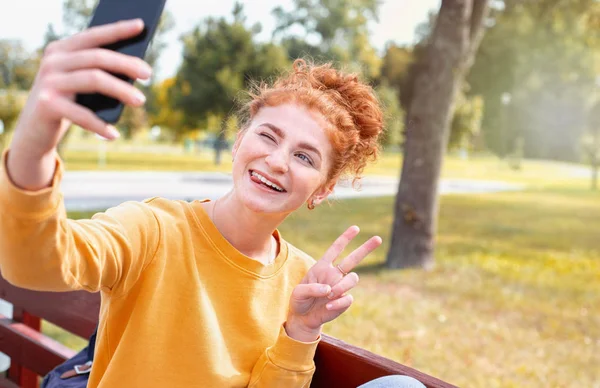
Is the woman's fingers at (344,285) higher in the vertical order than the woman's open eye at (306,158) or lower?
lower

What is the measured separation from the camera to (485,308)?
5.99 metres

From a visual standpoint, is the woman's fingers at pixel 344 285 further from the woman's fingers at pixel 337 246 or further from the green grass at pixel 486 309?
the green grass at pixel 486 309

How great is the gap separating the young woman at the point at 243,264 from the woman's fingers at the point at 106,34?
0.39 m

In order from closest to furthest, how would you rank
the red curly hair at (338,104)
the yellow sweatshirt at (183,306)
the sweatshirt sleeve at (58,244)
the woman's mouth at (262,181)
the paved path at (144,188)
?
the sweatshirt sleeve at (58,244), the yellow sweatshirt at (183,306), the woman's mouth at (262,181), the red curly hair at (338,104), the paved path at (144,188)

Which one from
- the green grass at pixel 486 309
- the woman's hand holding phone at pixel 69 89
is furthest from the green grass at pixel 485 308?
the woman's hand holding phone at pixel 69 89

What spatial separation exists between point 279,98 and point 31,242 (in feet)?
2.91

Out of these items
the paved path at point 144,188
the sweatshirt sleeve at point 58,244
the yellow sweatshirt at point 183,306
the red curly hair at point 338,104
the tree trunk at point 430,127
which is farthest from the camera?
the paved path at point 144,188

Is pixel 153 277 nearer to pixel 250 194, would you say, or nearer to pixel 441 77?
pixel 250 194

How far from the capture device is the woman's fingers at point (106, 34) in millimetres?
788

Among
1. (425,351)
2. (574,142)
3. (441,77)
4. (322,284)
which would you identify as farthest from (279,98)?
(574,142)

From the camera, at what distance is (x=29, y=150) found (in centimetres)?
86

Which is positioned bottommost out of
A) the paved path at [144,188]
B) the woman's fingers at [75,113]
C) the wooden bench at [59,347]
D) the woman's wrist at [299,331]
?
the paved path at [144,188]

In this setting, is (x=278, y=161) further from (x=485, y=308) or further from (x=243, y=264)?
(x=485, y=308)

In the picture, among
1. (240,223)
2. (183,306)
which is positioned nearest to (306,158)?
(240,223)
